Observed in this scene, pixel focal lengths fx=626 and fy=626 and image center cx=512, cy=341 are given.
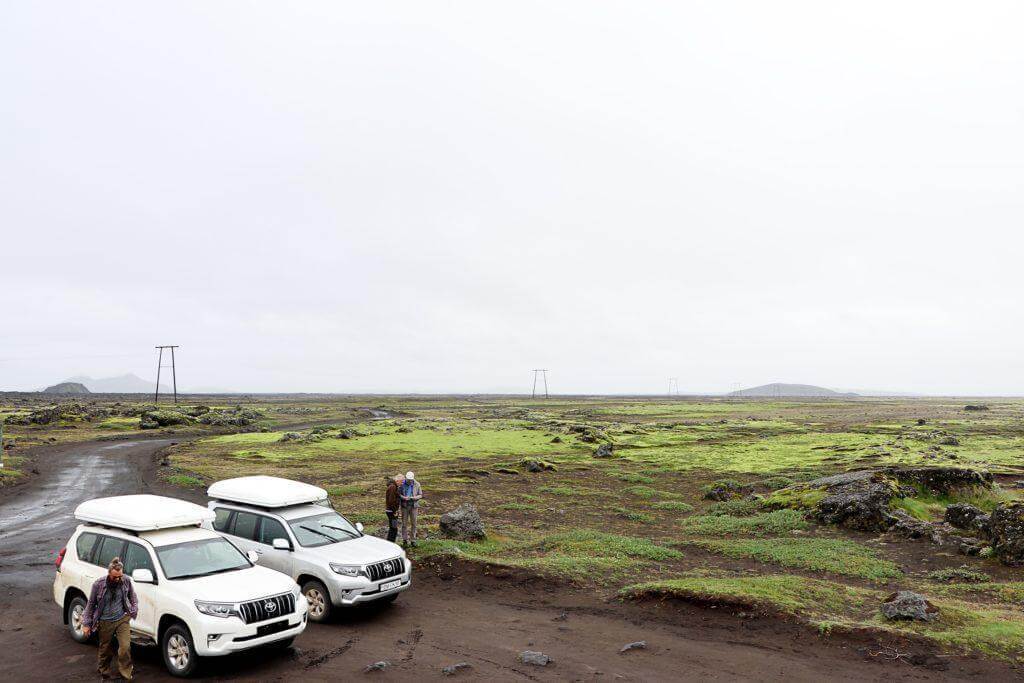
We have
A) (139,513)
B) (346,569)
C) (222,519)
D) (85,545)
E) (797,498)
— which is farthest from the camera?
(797,498)

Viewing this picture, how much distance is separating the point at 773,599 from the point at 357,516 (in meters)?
17.4

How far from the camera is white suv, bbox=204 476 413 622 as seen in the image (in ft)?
49.8

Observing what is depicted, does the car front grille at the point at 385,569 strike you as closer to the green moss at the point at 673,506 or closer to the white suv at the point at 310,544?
the white suv at the point at 310,544

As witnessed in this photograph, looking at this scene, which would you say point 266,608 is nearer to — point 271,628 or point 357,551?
point 271,628

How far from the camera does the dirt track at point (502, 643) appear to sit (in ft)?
41.0

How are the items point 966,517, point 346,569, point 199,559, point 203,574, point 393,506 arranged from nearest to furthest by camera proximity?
point 203,574 → point 199,559 → point 346,569 → point 393,506 → point 966,517

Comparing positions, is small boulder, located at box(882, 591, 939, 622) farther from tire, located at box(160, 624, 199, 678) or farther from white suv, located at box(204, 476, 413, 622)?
tire, located at box(160, 624, 199, 678)

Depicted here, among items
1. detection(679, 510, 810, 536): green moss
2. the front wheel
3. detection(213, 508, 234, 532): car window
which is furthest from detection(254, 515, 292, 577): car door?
detection(679, 510, 810, 536): green moss

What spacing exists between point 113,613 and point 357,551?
570cm

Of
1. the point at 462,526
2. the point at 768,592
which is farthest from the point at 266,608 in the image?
the point at 768,592

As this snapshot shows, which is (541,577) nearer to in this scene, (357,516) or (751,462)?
(357,516)

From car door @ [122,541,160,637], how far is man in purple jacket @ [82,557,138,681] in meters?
0.32

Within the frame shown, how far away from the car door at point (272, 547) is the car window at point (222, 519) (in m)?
1.28

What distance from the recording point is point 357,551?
631 inches
